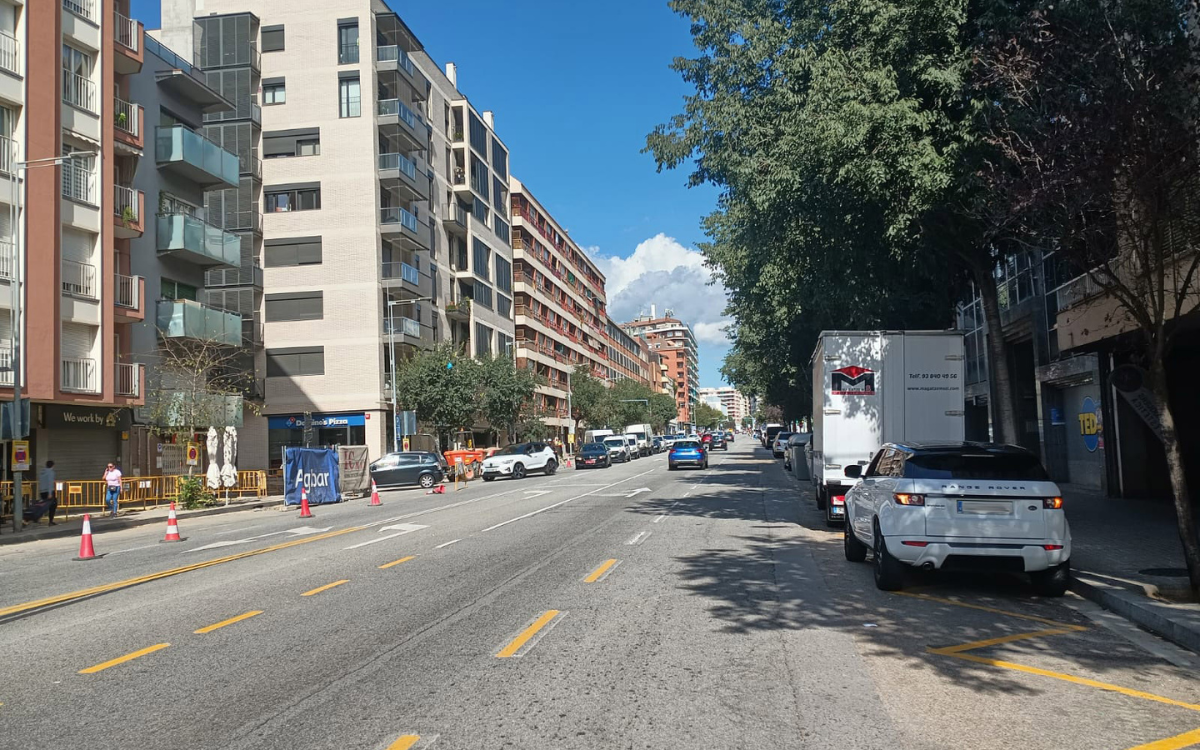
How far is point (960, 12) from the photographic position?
43.0ft

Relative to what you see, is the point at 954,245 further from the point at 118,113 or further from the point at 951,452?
the point at 118,113

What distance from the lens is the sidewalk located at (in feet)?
25.9

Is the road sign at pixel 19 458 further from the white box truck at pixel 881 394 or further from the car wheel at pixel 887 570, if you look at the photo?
the car wheel at pixel 887 570

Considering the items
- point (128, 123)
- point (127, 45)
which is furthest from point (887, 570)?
point (127, 45)

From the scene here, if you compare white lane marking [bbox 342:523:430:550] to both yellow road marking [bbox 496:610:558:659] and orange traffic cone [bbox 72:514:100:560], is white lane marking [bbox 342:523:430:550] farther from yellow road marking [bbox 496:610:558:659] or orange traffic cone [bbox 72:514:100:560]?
yellow road marking [bbox 496:610:558:659]

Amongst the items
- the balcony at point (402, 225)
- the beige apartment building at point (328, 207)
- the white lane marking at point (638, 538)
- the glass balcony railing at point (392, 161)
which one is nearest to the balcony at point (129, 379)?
the beige apartment building at point (328, 207)

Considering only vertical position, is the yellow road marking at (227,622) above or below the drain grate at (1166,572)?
above

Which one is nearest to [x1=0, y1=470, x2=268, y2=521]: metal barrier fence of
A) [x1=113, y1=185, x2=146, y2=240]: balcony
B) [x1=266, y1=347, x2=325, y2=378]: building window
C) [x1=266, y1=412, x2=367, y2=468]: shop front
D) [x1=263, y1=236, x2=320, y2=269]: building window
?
[x1=113, y1=185, x2=146, y2=240]: balcony

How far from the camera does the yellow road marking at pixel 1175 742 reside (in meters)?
4.83

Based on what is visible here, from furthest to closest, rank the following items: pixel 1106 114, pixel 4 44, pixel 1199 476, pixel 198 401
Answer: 1. pixel 198 401
2. pixel 4 44
3. pixel 1199 476
4. pixel 1106 114

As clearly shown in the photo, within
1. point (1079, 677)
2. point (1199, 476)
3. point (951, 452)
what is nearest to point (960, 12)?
point (951, 452)

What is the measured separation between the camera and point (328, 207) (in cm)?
4931

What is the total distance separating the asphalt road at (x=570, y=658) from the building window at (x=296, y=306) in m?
37.6

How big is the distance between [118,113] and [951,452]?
30.8 meters
